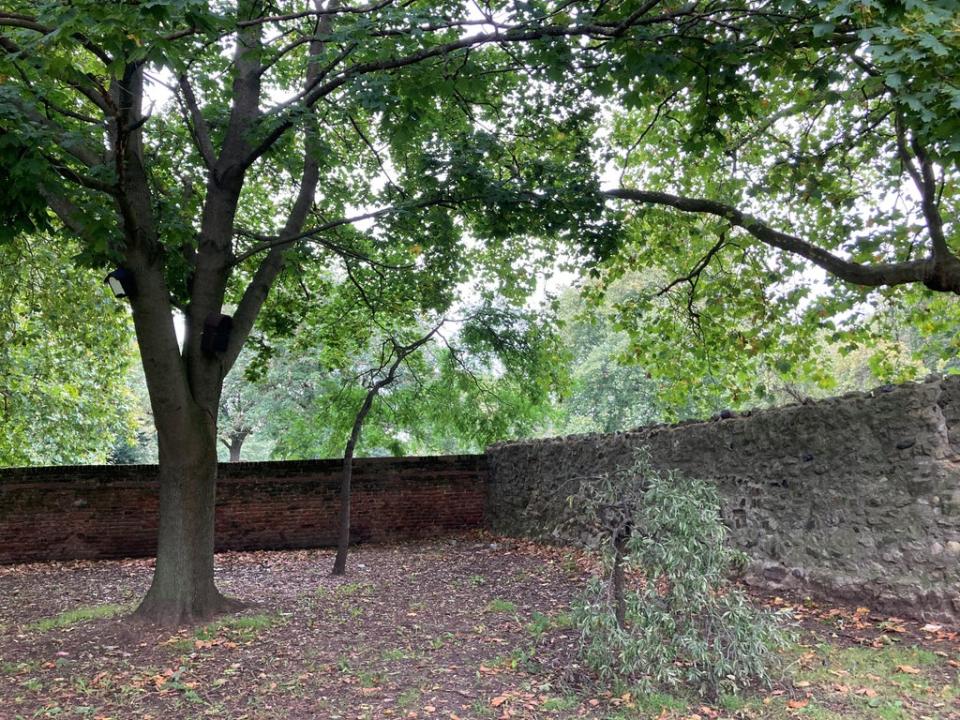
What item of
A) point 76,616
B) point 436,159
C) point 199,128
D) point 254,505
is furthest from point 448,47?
point 254,505

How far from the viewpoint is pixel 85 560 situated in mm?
11227

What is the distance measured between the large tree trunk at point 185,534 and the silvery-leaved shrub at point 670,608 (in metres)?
3.88

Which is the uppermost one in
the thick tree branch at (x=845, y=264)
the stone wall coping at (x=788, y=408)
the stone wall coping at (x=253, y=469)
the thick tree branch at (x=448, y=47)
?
the thick tree branch at (x=448, y=47)

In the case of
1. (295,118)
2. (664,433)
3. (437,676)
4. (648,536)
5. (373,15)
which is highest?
(373,15)

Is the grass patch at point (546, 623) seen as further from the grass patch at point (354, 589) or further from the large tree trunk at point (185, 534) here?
the large tree trunk at point (185, 534)

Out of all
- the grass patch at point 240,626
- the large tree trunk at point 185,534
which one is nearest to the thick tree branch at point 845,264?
the large tree trunk at point 185,534

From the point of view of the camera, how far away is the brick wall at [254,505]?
11109 mm

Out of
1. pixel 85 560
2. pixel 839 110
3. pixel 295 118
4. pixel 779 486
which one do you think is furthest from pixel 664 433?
pixel 85 560

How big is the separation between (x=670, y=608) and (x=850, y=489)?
248 centimetres

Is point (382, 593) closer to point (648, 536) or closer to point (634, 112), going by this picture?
point (648, 536)

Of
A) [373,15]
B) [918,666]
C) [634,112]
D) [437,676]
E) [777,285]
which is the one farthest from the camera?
[634,112]

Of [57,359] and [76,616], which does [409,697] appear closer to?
[76,616]

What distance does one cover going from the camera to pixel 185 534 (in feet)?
22.6

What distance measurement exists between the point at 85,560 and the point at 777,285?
36.7ft
